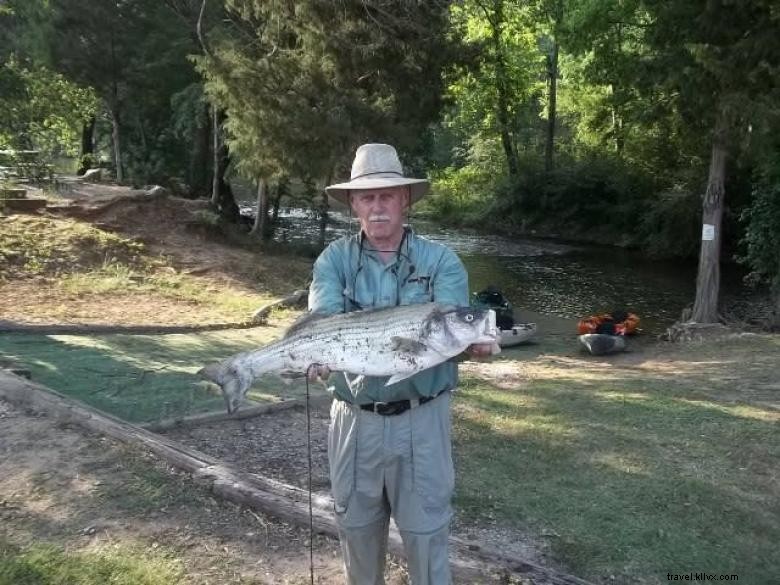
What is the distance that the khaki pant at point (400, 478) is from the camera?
117 inches

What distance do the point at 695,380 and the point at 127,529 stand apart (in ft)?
25.7

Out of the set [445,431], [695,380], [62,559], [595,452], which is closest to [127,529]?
[62,559]

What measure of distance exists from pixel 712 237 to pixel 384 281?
1339cm

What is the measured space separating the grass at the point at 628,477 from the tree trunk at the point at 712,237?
7.17 m

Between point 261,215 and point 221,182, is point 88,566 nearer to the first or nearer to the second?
point 261,215

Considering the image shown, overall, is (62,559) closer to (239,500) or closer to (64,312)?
(239,500)

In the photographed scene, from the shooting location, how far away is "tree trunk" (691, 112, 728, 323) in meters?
14.5

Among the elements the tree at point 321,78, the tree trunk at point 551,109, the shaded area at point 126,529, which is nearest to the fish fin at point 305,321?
the shaded area at point 126,529

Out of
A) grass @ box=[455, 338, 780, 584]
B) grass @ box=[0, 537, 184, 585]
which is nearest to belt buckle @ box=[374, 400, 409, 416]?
grass @ box=[0, 537, 184, 585]

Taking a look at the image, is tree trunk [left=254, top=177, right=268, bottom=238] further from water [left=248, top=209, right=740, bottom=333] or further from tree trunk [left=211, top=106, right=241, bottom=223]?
water [left=248, top=209, right=740, bottom=333]

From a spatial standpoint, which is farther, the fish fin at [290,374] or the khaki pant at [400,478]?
the fish fin at [290,374]

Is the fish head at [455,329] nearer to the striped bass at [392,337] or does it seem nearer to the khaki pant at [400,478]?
the striped bass at [392,337]

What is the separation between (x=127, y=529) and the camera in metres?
4.16

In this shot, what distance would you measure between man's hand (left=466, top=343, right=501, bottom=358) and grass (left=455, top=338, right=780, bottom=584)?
6.43 feet
